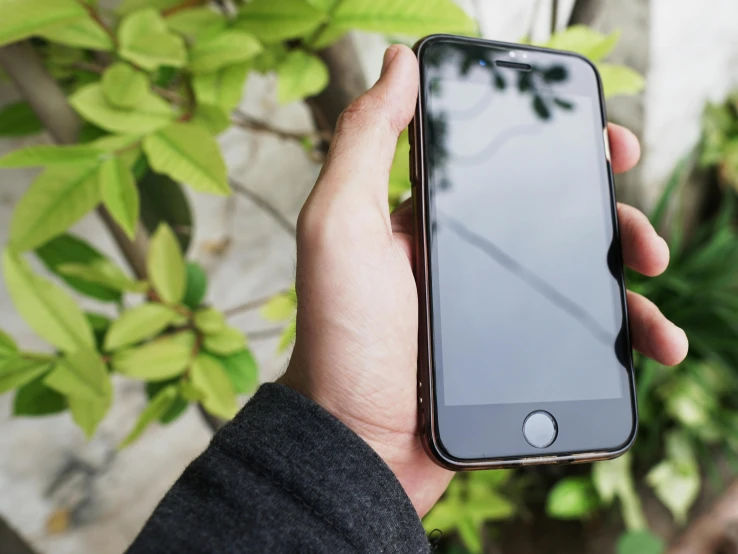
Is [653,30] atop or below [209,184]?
below

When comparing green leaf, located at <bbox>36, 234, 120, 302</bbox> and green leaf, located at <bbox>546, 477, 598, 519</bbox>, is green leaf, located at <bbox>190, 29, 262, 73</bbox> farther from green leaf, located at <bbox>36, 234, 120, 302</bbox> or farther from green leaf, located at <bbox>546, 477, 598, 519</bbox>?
green leaf, located at <bbox>546, 477, 598, 519</bbox>

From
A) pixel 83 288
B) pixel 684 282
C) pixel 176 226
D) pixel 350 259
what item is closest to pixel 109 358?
pixel 83 288

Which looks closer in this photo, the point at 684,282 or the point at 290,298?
the point at 290,298

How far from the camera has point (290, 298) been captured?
660 millimetres

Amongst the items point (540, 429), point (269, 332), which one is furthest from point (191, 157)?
point (269, 332)

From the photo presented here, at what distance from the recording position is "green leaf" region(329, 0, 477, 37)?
1.36 feet

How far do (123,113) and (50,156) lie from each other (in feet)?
0.22

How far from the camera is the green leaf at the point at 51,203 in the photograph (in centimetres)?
42

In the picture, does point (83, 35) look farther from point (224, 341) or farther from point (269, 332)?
point (269, 332)

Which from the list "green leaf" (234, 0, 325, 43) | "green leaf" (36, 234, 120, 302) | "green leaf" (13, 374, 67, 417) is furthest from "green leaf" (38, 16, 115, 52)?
"green leaf" (13, 374, 67, 417)

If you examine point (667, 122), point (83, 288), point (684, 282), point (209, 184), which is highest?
point (209, 184)

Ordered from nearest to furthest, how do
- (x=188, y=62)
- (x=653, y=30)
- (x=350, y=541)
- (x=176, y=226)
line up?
(x=350, y=541)
(x=188, y=62)
(x=176, y=226)
(x=653, y=30)

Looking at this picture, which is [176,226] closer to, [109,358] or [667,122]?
[109,358]

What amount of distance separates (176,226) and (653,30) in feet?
2.79
